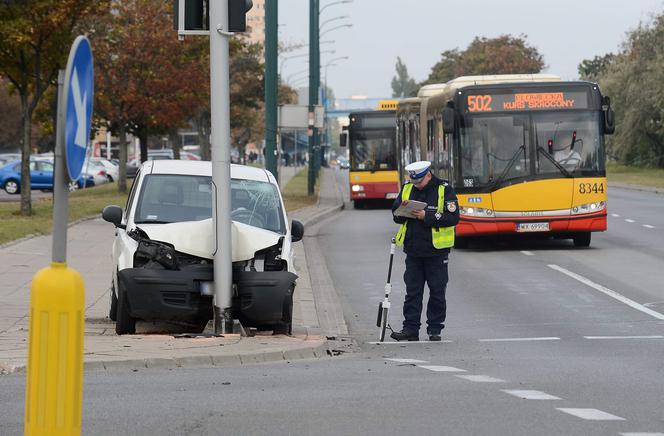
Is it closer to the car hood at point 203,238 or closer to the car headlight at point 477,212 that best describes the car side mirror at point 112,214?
the car hood at point 203,238

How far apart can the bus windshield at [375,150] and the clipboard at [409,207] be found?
32.2 meters

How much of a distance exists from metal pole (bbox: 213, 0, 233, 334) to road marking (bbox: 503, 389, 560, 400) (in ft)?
13.0

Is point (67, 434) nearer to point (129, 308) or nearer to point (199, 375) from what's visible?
point (199, 375)

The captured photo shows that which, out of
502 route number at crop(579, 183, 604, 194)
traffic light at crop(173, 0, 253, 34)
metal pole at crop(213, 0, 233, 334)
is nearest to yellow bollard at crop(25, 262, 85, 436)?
metal pole at crop(213, 0, 233, 334)

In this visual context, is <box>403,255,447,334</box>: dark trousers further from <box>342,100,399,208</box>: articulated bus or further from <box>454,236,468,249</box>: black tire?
<box>342,100,399,208</box>: articulated bus

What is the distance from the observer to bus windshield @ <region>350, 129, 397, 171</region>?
45.8 meters

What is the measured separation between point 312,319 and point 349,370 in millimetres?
4380

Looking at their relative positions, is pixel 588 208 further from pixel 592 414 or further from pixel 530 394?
pixel 592 414

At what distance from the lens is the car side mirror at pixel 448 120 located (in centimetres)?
2427

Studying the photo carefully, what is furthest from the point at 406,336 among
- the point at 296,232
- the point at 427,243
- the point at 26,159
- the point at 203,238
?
the point at 26,159

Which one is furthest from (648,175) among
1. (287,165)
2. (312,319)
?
(287,165)

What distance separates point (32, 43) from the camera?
30.8 meters

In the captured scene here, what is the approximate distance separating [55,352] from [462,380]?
176 inches

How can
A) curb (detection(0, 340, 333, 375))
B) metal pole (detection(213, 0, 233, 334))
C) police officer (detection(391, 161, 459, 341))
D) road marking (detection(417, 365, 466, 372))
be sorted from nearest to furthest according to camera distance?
curb (detection(0, 340, 333, 375)) → road marking (detection(417, 365, 466, 372)) → metal pole (detection(213, 0, 233, 334)) → police officer (detection(391, 161, 459, 341))
